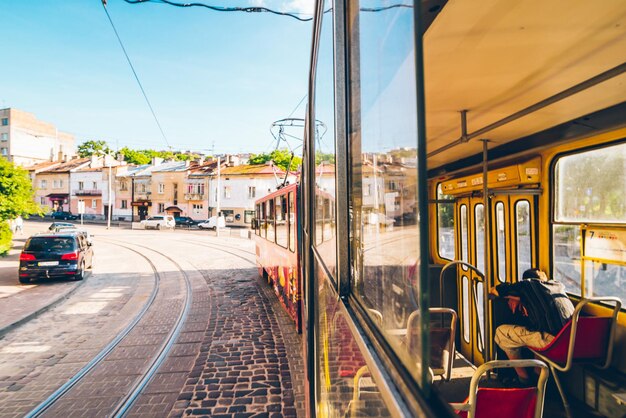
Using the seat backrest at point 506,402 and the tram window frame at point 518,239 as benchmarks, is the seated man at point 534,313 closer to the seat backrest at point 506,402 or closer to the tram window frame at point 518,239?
the tram window frame at point 518,239

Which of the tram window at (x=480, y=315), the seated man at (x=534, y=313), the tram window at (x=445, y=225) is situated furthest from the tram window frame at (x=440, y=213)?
the seated man at (x=534, y=313)

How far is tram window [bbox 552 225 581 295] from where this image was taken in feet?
11.8

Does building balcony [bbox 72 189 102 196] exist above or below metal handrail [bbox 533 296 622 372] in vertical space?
above

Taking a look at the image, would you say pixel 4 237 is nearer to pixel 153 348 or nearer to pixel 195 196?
pixel 153 348

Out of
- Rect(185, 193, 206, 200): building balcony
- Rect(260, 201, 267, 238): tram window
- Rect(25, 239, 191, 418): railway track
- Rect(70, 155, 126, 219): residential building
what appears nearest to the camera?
Rect(25, 239, 191, 418): railway track

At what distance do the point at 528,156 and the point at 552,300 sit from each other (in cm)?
155

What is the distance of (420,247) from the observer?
62cm

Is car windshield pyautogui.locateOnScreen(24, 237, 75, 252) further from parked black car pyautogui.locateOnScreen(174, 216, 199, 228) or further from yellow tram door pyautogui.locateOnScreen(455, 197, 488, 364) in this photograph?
parked black car pyautogui.locateOnScreen(174, 216, 199, 228)

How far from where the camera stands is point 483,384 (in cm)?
422

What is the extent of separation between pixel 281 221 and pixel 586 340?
5867 millimetres

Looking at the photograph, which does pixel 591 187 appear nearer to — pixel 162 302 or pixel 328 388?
pixel 328 388

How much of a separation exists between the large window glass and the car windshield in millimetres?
13810

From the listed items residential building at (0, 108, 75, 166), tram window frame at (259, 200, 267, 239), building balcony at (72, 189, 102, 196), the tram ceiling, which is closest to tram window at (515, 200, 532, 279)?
the tram ceiling

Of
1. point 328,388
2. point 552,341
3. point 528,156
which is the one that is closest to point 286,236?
point 528,156
